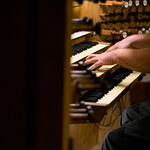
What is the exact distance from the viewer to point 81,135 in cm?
321

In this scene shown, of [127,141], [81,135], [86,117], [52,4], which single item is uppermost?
[52,4]

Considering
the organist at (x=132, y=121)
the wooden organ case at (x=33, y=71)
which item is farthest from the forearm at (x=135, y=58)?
the wooden organ case at (x=33, y=71)

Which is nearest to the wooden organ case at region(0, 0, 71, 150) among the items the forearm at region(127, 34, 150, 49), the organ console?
the organ console

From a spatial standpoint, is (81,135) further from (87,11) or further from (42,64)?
(42,64)

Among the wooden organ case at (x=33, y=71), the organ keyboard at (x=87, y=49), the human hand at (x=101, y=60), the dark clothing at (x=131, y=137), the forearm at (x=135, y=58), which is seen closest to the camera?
the wooden organ case at (x=33, y=71)

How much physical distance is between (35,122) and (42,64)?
0.19 meters

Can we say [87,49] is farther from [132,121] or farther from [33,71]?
[33,71]

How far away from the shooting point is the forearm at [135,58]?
2162 millimetres

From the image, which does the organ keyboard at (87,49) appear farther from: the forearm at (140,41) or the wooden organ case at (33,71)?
the wooden organ case at (33,71)

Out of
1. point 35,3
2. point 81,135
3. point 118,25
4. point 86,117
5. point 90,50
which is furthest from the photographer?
point 118,25

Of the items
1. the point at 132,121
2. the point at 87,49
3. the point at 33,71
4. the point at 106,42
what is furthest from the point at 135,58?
the point at 33,71

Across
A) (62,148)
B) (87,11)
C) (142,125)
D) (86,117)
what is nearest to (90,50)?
Answer: (87,11)

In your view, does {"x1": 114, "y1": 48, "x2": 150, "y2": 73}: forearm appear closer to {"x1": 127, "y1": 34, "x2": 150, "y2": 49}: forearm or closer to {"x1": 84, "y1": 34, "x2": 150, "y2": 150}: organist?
{"x1": 84, "y1": 34, "x2": 150, "y2": 150}: organist

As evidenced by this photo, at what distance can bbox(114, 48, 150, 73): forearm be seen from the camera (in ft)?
7.09
